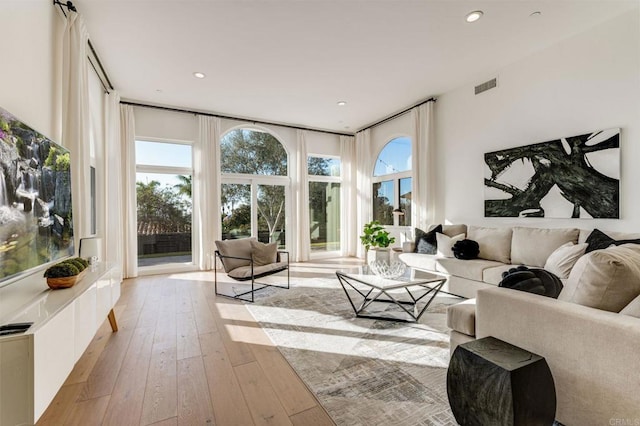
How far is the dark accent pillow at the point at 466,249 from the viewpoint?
405 cm

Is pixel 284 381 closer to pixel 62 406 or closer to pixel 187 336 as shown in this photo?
pixel 187 336

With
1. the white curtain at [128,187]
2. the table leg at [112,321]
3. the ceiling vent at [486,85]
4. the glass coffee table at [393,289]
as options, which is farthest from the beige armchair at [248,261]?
the ceiling vent at [486,85]

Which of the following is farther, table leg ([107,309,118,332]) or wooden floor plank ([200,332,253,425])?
table leg ([107,309,118,332])

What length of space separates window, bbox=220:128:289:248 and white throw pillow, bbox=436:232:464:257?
3440mm

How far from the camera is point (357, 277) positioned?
3.28 metres

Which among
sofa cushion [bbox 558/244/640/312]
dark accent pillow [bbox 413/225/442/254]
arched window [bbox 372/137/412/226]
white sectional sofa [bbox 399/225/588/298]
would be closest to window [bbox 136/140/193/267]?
arched window [bbox 372/137/412/226]

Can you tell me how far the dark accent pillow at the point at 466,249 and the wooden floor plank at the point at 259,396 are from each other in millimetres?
3137

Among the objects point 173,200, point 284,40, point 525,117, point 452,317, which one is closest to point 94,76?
point 173,200

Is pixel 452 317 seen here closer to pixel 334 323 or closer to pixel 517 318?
pixel 517 318

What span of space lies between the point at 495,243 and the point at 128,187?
599cm

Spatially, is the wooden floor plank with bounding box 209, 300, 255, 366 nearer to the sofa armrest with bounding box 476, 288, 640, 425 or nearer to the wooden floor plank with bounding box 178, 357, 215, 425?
the wooden floor plank with bounding box 178, 357, 215, 425

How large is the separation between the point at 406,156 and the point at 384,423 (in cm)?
537

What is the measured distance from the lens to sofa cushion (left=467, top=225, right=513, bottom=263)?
3.92 m

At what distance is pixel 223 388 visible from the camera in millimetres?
1960
